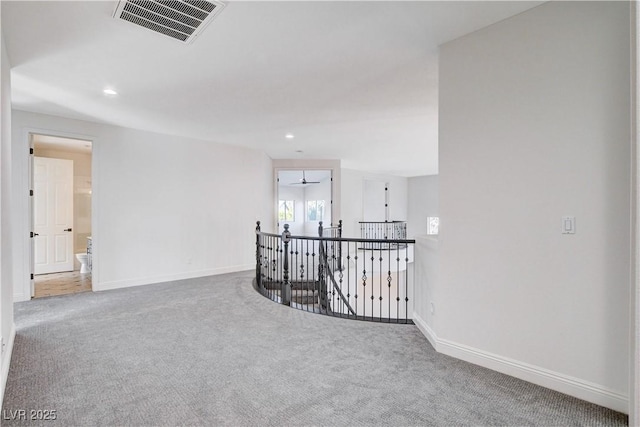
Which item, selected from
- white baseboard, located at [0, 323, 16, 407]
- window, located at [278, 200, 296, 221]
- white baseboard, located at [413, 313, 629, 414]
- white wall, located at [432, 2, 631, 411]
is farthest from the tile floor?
window, located at [278, 200, 296, 221]

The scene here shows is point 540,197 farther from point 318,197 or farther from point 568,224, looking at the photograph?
point 318,197

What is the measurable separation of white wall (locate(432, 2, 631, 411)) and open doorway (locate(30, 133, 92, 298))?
6571 mm

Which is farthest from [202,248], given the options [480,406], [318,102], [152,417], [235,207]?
[480,406]

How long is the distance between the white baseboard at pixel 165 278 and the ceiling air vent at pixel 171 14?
13.9 feet

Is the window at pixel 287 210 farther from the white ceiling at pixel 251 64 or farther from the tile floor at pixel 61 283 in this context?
the white ceiling at pixel 251 64

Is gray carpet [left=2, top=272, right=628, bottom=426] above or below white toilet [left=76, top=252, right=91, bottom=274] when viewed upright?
below

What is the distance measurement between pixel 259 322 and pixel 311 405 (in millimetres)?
1707

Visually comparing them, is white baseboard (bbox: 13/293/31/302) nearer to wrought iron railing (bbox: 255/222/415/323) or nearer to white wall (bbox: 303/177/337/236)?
wrought iron railing (bbox: 255/222/415/323)

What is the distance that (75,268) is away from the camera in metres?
7.00

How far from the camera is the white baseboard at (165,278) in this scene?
200 inches

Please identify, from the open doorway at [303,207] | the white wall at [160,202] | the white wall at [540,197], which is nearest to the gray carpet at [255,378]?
the white wall at [540,197]

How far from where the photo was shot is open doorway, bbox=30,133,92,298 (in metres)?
6.38

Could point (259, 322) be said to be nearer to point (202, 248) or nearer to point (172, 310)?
point (172, 310)

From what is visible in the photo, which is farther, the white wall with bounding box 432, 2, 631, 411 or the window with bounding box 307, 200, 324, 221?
the window with bounding box 307, 200, 324, 221
